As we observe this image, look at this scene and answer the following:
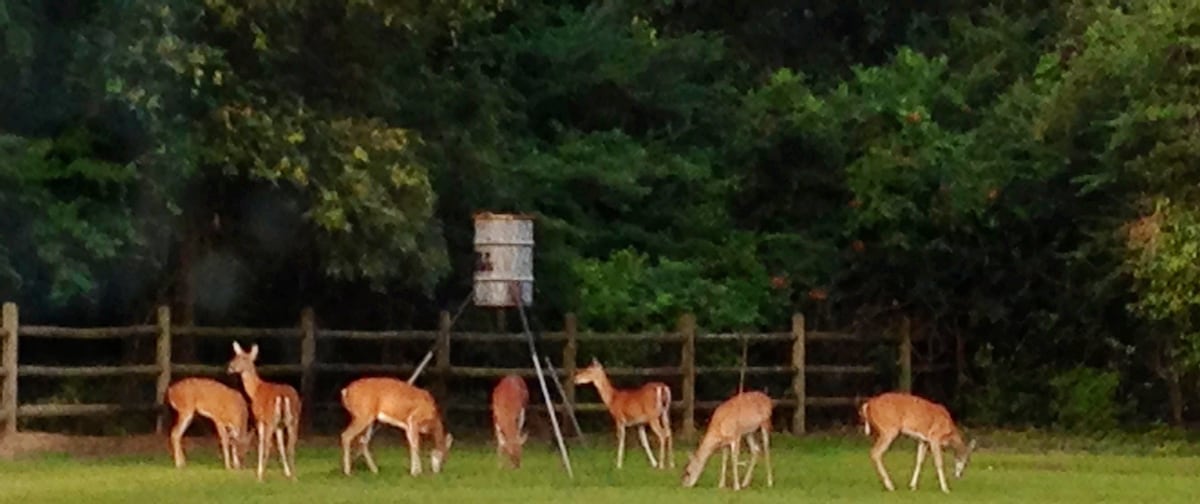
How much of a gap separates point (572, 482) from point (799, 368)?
8.98 metres

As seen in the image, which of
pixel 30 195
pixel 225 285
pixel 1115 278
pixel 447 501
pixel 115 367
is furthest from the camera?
pixel 1115 278

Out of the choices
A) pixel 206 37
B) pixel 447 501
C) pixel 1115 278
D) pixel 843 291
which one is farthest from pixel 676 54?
pixel 447 501

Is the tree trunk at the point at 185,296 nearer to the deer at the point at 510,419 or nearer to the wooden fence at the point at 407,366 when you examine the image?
the wooden fence at the point at 407,366

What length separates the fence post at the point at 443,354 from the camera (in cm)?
2388

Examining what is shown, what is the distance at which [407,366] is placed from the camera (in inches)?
973

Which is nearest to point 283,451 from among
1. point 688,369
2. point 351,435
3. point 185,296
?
point 351,435

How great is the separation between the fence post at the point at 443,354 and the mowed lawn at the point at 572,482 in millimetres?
1814

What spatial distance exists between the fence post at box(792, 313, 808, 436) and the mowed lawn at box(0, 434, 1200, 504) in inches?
159

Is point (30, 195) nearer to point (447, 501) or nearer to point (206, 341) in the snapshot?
point (206, 341)

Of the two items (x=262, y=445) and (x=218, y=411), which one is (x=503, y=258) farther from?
(x=262, y=445)

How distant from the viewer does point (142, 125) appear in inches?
793

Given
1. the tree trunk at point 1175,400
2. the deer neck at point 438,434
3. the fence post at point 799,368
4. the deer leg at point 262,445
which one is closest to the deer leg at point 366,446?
the deer neck at point 438,434

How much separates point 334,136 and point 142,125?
1879 mm

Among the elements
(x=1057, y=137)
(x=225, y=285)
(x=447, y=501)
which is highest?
(x=1057, y=137)
